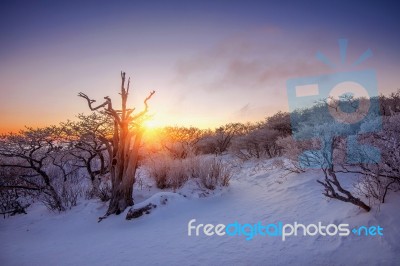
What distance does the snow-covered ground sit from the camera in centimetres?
326

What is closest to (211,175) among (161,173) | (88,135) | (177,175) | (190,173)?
(190,173)

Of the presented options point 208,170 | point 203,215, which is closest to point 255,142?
point 208,170

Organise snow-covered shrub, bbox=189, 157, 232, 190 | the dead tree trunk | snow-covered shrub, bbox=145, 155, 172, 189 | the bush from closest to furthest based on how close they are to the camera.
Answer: the dead tree trunk
snow-covered shrub, bbox=189, 157, 232, 190
the bush
snow-covered shrub, bbox=145, 155, 172, 189

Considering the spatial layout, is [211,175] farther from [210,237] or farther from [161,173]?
[210,237]

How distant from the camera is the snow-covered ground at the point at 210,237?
10.7 feet

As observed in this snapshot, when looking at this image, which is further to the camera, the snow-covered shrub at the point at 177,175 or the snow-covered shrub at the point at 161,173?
the snow-covered shrub at the point at 161,173

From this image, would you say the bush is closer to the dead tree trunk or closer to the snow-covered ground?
the snow-covered ground

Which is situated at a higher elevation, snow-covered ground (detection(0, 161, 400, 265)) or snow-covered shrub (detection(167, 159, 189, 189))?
snow-covered shrub (detection(167, 159, 189, 189))

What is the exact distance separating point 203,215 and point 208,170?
6.90ft

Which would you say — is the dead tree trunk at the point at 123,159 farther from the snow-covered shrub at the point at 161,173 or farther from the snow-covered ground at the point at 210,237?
the snow-covered shrub at the point at 161,173

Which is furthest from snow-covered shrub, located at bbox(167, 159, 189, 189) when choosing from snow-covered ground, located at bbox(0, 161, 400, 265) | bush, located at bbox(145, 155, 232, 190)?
snow-covered ground, located at bbox(0, 161, 400, 265)

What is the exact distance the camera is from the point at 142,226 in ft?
18.2

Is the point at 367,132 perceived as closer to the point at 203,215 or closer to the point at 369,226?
the point at 369,226

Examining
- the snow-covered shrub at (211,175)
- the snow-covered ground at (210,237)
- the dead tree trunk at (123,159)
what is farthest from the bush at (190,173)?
the dead tree trunk at (123,159)
